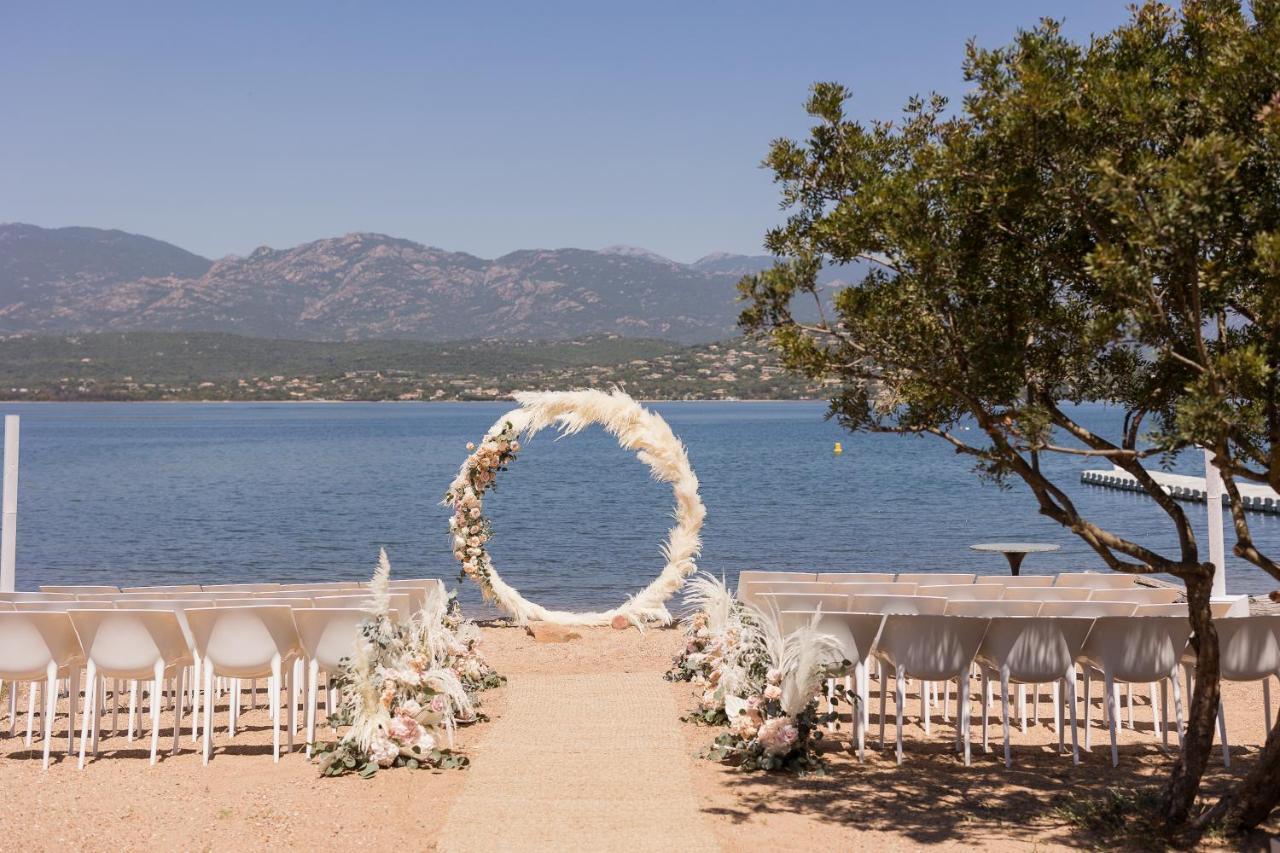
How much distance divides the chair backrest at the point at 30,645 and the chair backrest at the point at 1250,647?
627cm

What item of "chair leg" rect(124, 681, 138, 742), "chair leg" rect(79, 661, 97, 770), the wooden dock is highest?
"chair leg" rect(79, 661, 97, 770)

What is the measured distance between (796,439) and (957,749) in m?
78.9

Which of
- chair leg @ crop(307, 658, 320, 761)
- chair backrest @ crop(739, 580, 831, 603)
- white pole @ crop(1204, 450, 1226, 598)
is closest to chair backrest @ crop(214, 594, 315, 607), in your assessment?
chair leg @ crop(307, 658, 320, 761)

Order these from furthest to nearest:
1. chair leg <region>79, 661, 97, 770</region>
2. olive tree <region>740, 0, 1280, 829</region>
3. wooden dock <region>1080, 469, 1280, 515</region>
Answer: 1. wooden dock <region>1080, 469, 1280, 515</region>
2. chair leg <region>79, 661, 97, 770</region>
3. olive tree <region>740, 0, 1280, 829</region>

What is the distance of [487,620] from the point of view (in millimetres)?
12742

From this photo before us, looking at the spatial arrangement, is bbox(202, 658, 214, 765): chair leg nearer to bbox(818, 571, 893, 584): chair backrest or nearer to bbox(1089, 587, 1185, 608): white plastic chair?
bbox(818, 571, 893, 584): chair backrest

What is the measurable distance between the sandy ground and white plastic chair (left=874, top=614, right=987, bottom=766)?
1.33 feet

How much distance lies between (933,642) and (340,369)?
145730 millimetres

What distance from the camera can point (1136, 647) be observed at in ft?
21.6

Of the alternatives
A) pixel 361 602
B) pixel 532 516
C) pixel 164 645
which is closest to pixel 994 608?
pixel 361 602

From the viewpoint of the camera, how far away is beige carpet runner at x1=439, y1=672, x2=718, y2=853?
537 cm

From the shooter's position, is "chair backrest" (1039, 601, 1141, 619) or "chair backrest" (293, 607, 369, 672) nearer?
"chair backrest" (293, 607, 369, 672)

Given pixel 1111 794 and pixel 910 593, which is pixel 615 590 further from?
pixel 1111 794

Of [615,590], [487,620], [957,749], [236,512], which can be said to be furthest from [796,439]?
[957,749]
